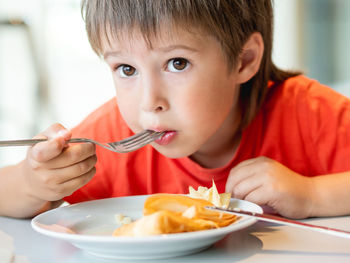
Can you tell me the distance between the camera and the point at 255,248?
27.5 inches

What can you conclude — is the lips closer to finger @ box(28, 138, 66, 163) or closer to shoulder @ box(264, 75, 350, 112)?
finger @ box(28, 138, 66, 163)

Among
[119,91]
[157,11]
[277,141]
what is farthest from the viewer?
[277,141]

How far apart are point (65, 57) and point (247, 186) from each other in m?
3.57

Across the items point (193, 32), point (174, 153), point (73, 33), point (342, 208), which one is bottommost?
point (342, 208)

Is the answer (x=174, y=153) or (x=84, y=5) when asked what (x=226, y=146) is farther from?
(x=84, y=5)

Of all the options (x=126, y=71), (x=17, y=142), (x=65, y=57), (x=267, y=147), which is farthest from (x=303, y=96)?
(x=65, y=57)

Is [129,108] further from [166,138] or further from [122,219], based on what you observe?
[122,219]

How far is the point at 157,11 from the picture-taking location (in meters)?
0.88

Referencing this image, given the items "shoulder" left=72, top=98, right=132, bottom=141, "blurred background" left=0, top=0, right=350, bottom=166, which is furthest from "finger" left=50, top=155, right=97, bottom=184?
"blurred background" left=0, top=0, right=350, bottom=166

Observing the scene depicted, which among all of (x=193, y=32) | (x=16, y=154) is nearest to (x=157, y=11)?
(x=193, y=32)

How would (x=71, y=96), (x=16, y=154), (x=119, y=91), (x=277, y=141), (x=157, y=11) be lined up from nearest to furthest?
(x=157, y=11)
(x=119, y=91)
(x=277, y=141)
(x=16, y=154)
(x=71, y=96)

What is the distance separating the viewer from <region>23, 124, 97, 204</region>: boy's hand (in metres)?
0.84

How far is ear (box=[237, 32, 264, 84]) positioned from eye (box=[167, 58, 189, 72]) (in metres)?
0.21

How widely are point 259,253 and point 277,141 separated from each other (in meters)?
0.61
